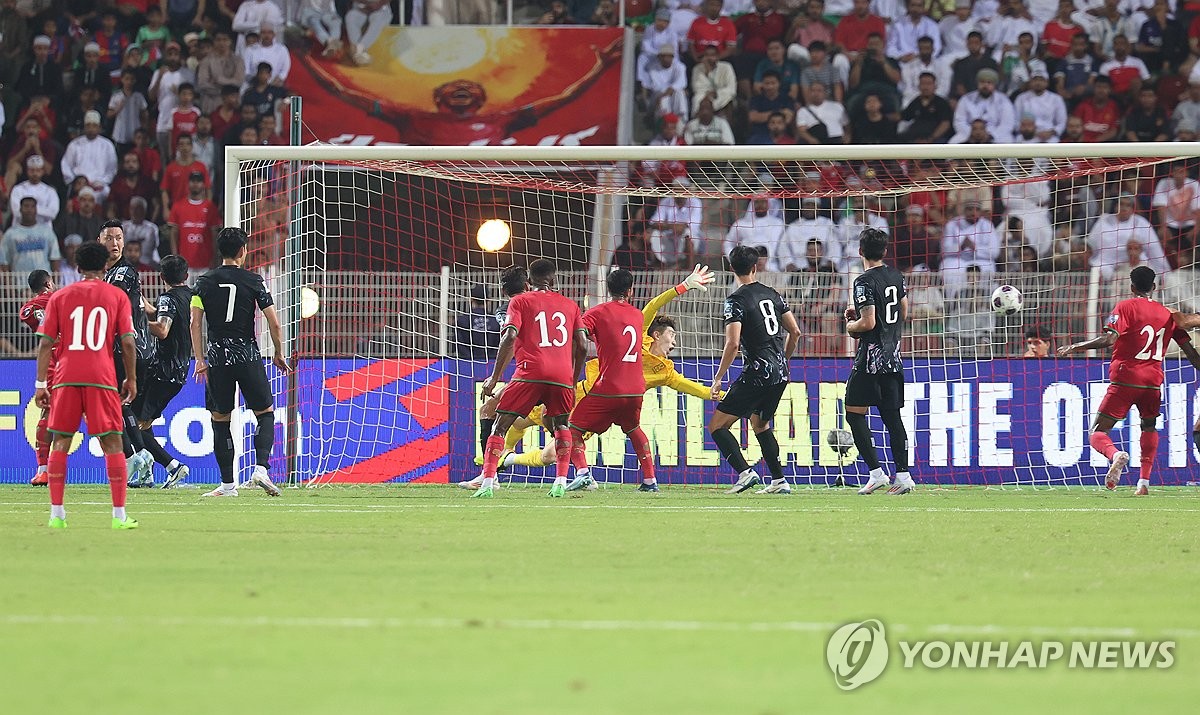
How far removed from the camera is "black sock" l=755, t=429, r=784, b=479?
44.4 feet

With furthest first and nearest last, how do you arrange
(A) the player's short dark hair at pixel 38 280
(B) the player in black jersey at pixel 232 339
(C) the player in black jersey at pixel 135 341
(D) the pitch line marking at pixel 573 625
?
(A) the player's short dark hair at pixel 38 280
(C) the player in black jersey at pixel 135 341
(B) the player in black jersey at pixel 232 339
(D) the pitch line marking at pixel 573 625

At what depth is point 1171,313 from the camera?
13.4 metres

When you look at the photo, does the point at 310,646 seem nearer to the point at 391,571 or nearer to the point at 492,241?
the point at 391,571

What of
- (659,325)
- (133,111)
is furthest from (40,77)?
(659,325)

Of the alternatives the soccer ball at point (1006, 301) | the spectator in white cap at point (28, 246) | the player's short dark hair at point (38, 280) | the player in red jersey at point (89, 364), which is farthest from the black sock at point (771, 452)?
the spectator in white cap at point (28, 246)

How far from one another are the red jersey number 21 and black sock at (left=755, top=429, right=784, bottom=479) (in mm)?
2061

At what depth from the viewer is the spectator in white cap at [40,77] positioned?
21391 millimetres

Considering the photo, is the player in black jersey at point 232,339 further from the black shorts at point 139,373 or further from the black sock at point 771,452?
the black sock at point 771,452

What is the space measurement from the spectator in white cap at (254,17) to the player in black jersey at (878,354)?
1101 cm

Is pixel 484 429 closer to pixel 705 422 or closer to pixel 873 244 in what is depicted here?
pixel 705 422

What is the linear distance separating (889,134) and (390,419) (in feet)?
25.6

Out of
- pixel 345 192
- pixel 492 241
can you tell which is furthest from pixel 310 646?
pixel 345 192

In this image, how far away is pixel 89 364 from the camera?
9.11 meters

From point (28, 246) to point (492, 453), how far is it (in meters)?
8.63
